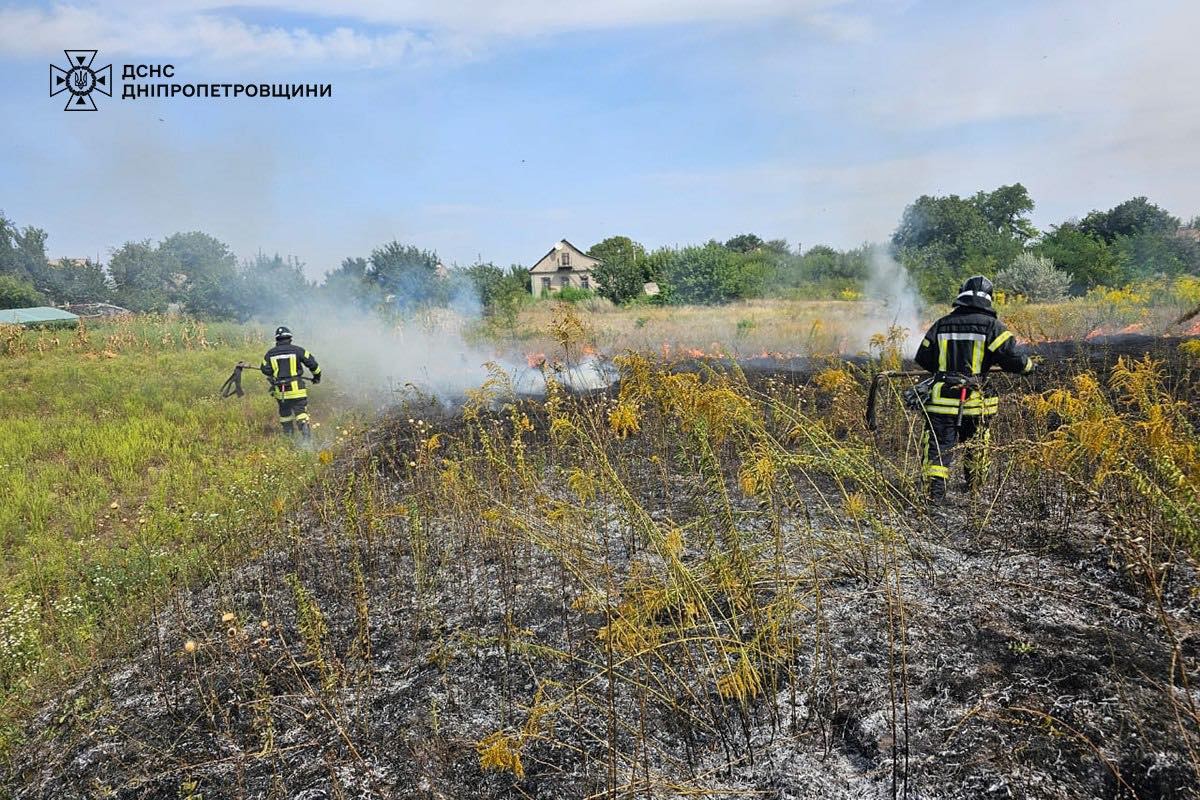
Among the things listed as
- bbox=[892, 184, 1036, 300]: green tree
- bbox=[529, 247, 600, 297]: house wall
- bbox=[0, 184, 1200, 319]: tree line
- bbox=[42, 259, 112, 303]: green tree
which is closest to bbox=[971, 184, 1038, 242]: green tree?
bbox=[0, 184, 1200, 319]: tree line

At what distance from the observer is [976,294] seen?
17.6 feet

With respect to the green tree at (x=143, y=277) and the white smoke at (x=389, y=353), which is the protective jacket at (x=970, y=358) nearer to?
the white smoke at (x=389, y=353)

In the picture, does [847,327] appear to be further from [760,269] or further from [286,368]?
[760,269]

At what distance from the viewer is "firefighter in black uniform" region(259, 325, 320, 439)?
9062 mm

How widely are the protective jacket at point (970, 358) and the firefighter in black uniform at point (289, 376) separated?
750 cm

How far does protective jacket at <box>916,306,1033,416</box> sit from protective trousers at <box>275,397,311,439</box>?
782 cm

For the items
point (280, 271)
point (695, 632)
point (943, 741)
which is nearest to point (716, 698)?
point (695, 632)

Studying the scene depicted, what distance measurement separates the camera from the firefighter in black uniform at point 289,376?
29.7ft

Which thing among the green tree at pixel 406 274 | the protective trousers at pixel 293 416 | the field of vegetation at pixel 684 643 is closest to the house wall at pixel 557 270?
the green tree at pixel 406 274

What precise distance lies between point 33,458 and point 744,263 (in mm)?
32482

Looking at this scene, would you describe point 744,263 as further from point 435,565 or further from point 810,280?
point 435,565

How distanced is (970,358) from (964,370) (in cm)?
10

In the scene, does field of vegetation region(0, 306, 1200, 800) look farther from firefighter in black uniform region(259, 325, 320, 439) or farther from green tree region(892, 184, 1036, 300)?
green tree region(892, 184, 1036, 300)

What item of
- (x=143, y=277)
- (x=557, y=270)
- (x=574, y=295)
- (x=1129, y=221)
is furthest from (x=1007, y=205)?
(x=143, y=277)
